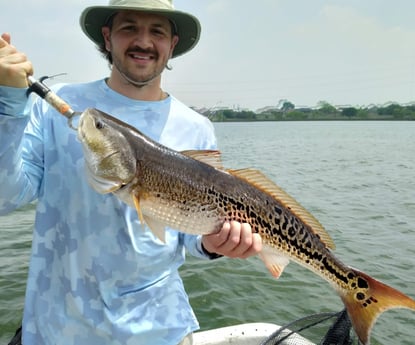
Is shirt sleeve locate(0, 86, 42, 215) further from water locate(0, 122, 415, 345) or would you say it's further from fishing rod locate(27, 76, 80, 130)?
water locate(0, 122, 415, 345)

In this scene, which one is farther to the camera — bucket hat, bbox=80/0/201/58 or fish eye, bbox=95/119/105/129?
bucket hat, bbox=80/0/201/58

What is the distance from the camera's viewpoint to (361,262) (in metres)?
9.91

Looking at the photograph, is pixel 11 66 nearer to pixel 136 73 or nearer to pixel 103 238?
pixel 136 73

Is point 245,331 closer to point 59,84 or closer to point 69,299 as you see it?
point 69,299

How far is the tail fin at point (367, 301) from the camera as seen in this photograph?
9.41 ft

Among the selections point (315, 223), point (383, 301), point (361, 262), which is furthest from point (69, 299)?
point (361, 262)

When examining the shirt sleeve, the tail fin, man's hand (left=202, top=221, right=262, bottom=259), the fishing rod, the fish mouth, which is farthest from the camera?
the tail fin

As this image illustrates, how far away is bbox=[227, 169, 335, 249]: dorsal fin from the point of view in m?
2.93

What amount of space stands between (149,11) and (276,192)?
4.93 feet

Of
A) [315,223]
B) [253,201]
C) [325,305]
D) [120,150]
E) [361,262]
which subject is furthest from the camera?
[361,262]

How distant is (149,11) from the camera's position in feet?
9.73

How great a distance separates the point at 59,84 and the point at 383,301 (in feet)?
8.81

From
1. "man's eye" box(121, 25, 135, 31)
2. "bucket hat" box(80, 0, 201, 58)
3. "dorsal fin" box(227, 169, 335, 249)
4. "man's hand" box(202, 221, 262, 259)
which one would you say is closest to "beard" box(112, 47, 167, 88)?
"man's eye" box(121, 25, 135, 31)

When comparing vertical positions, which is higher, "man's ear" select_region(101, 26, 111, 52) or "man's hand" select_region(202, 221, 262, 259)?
"man's ear" select_region(101, 26, 111, 52)
